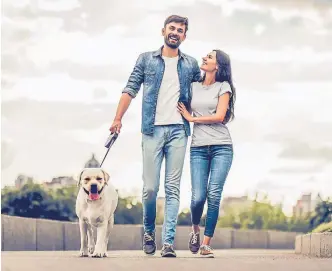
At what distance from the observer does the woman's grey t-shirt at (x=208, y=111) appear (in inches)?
335

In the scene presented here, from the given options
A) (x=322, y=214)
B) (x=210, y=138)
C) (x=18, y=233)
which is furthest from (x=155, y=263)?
(x=322, y=214)

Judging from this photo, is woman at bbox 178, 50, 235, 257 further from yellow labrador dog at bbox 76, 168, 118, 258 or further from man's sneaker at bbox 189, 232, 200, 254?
yellow labrador dog at bbox 76, 168, 118, 258

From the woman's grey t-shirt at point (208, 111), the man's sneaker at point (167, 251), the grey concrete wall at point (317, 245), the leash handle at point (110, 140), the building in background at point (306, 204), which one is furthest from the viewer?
the building in background at point (306, 204)

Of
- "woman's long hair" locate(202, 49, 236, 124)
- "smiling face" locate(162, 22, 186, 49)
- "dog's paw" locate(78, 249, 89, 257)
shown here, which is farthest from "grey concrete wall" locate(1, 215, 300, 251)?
"smiling face" locate(162, 22, 186, 49)

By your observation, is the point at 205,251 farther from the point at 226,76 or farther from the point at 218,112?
the point at 226,76

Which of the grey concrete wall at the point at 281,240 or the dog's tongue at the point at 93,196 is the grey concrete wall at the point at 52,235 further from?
the grey concrete wall at the point at 281,240

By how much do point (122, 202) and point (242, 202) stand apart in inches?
55.1

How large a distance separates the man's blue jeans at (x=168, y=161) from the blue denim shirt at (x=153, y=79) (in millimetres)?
67

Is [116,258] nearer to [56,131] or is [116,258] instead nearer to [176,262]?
[176,262]

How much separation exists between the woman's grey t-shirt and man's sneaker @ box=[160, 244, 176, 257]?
765mm

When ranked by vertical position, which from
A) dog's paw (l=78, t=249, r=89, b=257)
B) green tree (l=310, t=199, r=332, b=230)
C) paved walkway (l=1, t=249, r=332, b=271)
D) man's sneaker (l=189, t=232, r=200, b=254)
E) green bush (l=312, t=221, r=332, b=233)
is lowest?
paved walkway (l=1, t=249, r=332, b=271)

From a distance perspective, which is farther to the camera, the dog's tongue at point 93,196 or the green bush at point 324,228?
the green bush at point 324,228

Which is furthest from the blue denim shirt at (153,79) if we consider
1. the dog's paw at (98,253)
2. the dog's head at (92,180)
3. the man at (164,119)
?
the dog's paw at (98,253)

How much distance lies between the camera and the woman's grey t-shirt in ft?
27.9
